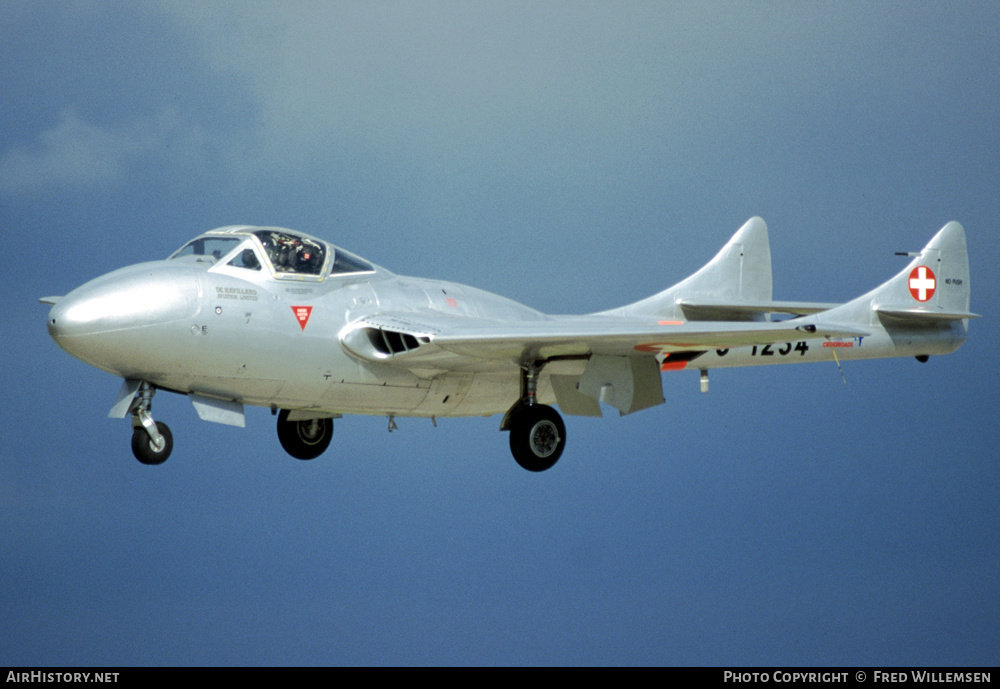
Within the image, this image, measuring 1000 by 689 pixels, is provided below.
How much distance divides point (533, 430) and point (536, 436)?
109 mm

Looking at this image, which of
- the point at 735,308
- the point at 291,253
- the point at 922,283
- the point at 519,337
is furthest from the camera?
the point at 922,283

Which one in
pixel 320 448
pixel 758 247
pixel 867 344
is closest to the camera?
pixel 320 448

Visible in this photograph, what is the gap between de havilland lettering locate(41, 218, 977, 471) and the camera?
590 inches

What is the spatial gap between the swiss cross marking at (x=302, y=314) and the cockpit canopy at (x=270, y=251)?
43cm

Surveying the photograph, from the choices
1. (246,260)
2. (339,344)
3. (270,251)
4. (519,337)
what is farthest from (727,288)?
(246,260)

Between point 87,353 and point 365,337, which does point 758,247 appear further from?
point 87,353

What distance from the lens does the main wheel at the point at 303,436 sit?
18781 mm

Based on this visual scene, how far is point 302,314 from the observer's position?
15.9m

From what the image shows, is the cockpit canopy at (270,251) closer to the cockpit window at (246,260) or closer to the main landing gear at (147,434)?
the cockpit window at (246,260)

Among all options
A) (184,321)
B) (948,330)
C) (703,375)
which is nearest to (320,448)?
(184,321)

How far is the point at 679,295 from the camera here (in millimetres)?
21406

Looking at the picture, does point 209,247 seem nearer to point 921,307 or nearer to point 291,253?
point 291,253

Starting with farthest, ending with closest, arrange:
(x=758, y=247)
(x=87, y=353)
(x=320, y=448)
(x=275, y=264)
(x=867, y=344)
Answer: (x=758, y=247)
(x=867, y=344)
(x=320, y=448)
(x=275, y=264)
(x=87, y=353)

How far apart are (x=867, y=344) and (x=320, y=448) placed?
29.9 feet
